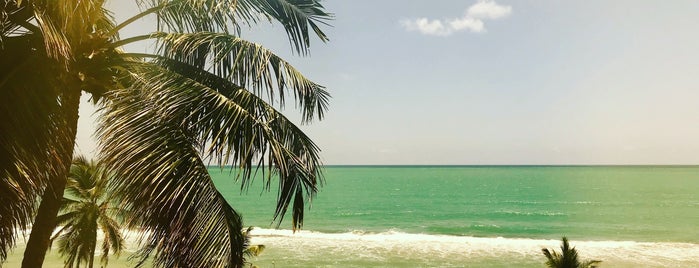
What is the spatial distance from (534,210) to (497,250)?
36.8m

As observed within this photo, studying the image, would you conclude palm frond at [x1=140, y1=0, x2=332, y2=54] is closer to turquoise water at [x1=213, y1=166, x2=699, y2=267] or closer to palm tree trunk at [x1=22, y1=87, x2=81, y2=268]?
palm tree trunk at [x1=22, y1=87, x2=81, y2=268]

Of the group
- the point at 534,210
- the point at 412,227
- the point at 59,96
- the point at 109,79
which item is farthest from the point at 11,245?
the point at 534,210

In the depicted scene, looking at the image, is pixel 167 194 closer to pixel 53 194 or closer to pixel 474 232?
pixel 53 194

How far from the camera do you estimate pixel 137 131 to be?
3.82 m

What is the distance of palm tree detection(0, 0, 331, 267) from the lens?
11.4 feet

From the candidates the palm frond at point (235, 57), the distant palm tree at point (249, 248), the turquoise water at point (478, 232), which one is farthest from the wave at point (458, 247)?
the palm frond at point (235, 57)

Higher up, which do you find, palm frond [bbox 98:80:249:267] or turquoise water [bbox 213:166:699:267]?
palm frond [bbox 98:80:249:267]

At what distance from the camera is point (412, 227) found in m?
51.2

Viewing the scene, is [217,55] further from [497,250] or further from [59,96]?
[497,250]

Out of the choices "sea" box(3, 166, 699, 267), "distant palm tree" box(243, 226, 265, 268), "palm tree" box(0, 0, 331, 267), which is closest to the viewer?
"palm tree" box(0, 0, 331, 267)

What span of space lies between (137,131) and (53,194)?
3.34ft

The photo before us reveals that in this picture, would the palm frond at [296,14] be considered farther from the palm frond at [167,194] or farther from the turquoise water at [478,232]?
the turquoise water at [478,232]

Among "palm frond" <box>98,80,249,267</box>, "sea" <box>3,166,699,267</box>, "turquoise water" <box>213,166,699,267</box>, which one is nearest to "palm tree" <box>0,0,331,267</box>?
"palm frond" <box>98,80,249,267</box>

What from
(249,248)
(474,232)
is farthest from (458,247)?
(249,248)
